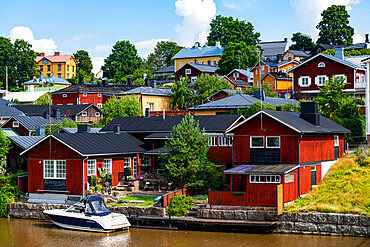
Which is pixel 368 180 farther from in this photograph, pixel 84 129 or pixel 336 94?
pixel 84 129

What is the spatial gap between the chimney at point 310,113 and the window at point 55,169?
1601 centimetres

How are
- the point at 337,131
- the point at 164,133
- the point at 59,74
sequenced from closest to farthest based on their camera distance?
the point at 337,131
the point at 164,133
the point at 59,74

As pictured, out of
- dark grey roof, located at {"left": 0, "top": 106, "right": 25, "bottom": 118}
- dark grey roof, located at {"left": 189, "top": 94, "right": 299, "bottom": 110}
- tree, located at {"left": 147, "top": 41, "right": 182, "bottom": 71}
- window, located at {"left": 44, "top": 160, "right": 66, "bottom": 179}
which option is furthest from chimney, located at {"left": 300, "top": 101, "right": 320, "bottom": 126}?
tree, located at {"left": 147, "top": 41, "right": 182, "bottom": 71}

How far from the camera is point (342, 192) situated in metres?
30.2

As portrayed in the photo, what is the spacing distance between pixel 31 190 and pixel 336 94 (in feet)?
92.2

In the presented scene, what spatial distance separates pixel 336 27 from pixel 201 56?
2994 cm

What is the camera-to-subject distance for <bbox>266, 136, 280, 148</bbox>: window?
106 feet

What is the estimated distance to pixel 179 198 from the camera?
31.0 metres

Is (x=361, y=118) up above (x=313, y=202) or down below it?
above

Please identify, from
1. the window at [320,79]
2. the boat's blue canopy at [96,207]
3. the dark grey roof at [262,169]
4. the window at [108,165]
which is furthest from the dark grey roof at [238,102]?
the boat's blue canopy at [96,207]

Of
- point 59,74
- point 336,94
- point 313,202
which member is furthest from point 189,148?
point 59,74

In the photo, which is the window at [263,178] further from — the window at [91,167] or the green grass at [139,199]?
the window at [91,167]

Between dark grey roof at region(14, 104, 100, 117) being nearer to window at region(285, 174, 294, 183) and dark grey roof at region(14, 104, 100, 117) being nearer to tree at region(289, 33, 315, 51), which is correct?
window at region(285, 174, 294, 183)

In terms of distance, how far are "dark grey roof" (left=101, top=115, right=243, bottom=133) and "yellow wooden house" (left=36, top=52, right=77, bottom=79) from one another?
8961 cm
